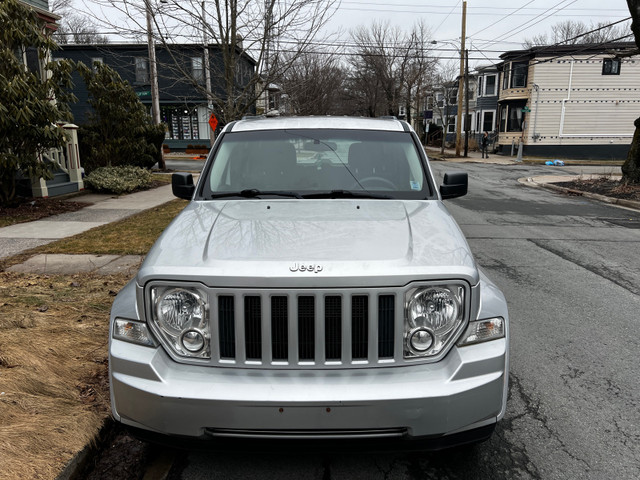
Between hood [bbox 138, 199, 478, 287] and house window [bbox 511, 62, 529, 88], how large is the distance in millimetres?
37773

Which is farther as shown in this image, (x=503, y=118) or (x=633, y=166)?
(x=503, y=118)

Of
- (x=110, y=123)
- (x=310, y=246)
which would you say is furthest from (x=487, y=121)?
(x=310, y=246)

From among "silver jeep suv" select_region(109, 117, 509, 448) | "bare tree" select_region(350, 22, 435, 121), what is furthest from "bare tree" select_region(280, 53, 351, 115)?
"silver jeep suv" select_region(109, 117, 509, 448)

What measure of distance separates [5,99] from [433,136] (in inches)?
2010

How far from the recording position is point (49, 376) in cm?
340

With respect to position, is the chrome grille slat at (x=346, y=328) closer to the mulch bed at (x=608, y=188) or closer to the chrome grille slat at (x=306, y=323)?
the chrome grille slat at (x=306, y=323)

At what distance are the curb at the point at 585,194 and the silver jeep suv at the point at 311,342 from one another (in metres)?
12.9

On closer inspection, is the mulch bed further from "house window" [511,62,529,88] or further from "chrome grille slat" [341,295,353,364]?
"house window" [511,62,529,88]

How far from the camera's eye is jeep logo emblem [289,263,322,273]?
2.33 metres

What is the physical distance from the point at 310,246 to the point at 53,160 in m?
12.7

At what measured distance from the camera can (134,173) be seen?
1572cm

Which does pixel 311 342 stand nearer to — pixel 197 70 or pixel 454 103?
pixel 197 70

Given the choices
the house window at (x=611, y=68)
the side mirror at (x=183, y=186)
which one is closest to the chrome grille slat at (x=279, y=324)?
the side mirror at (x=183, y=186)

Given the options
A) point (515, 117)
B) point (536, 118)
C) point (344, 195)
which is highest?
point (515, 117)
